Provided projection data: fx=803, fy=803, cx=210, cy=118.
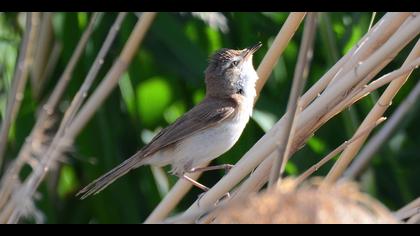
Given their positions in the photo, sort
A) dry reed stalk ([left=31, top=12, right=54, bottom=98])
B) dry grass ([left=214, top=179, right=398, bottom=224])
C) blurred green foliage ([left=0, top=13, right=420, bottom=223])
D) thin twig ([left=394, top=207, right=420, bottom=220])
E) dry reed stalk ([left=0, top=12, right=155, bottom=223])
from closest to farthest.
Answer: dry grass ([left=214, top=179, right=398, bottom=224])
thin twig ([left=394, top=207, right=420, bottom=220])
dry reed stalk ([left=0, top=12, right=155, bottom=223])
blurred green foliage ([left=0, top=13, right=420, bottom=223])
dry reed stalk ([left=31, top=12, right=54, bottom=98])

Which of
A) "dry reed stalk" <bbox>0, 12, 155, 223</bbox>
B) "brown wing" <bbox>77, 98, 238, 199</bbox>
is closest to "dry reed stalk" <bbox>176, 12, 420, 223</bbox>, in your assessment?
"dry reed stalk" <bbox>0, 12, 155, 223</bbox>

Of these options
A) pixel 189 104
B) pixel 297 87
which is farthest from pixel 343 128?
pixel 297 87

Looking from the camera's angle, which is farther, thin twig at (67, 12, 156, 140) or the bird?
the bird

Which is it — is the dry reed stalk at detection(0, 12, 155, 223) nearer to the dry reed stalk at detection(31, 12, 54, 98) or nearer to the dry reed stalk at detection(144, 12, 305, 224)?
the dry reed stalk at detection(144, 12, 305, 224)

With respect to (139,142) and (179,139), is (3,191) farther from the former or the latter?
(139,142)

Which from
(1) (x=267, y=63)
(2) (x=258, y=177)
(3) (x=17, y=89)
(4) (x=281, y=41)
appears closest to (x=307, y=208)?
(2) (x=258, y=177)

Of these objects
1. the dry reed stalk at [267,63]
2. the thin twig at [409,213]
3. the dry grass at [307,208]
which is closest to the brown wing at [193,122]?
the dry reed stalk at [267,63]
